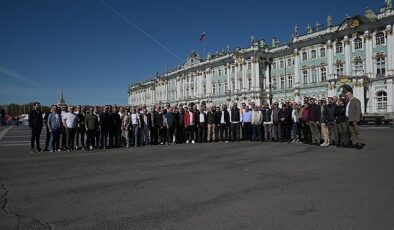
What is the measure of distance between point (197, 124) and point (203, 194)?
1282 centimetres

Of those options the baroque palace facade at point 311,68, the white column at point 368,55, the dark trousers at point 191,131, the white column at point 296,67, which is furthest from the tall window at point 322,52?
the dark trousers at point 191,131

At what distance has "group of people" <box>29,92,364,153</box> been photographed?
48.9 feet

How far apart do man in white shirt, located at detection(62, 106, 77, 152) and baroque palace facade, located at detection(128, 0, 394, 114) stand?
1742 inches

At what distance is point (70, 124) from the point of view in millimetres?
15820

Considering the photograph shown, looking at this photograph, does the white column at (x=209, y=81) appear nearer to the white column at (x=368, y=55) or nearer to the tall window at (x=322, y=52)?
the tall window at (x=322, y=52)

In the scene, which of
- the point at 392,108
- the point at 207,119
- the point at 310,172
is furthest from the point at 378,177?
the point at 392,108

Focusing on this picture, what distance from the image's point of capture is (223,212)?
5262 millimetres

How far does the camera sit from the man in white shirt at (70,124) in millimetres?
15789

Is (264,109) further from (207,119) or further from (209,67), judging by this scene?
(209,67)

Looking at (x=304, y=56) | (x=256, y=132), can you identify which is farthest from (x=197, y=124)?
(x=304, y=56)

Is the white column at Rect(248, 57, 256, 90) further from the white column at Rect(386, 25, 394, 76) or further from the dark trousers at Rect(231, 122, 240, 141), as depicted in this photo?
the dark trousers at Rect(231, 122, 240, 141)

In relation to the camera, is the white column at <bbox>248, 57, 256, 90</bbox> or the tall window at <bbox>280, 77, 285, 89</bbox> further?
the white column at <bbox>248, 57, 256, 90</bbox>

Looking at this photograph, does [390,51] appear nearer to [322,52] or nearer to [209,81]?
[322,52]

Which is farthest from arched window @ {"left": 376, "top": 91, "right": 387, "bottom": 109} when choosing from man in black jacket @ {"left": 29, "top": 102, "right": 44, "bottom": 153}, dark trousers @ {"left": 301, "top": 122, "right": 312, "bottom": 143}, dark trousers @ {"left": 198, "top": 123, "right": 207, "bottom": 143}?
man in black jacket @ {"left": 29, "top": 102, "right": 44, "bottom": 153}
